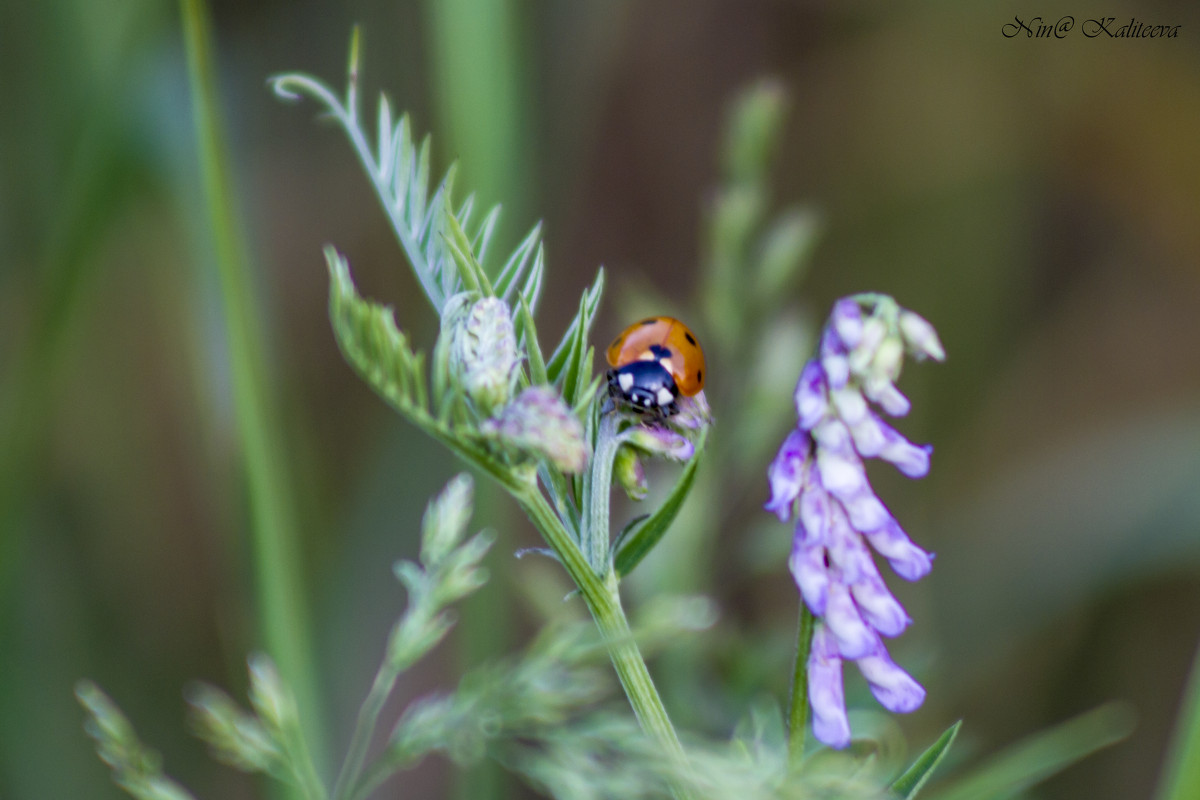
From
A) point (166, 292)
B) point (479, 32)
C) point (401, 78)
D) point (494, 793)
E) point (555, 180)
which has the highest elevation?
point (401, 78)

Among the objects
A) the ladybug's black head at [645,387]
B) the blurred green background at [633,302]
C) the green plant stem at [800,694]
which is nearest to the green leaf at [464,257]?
the ladybug's black head at [645,387]

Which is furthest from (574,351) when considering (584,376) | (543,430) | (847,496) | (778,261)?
(778,261)

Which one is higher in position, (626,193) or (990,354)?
(626,193)

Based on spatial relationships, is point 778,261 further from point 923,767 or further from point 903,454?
point 923,767

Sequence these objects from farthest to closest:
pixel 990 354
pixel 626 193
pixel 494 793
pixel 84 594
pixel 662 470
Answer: pixel 626 193
pixel 990 354
pixel 84 594
pixel 662 470
pixel 494 793

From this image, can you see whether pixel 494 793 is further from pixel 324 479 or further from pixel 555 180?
pixel 555 180

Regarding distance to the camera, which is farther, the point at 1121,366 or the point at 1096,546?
the point at 1121,366

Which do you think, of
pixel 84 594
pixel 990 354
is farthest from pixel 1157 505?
pixel 84 594

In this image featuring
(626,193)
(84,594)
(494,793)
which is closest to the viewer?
(494,793)
